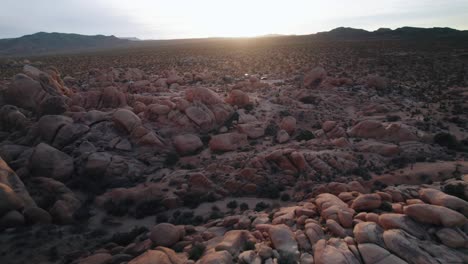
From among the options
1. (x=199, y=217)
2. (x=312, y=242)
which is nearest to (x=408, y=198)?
(x=312, y=242)

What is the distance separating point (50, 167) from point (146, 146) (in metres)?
6.15

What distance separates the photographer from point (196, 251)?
10.5 m

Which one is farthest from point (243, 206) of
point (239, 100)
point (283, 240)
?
point (239, 100)

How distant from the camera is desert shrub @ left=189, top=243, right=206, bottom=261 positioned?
10398mm

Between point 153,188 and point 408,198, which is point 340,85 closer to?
point 408,198

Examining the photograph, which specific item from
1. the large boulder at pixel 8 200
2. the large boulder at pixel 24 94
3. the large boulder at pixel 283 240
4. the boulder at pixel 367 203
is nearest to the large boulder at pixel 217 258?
the large boulder at pixel 283 240

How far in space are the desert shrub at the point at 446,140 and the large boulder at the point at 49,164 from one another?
80.9 ft

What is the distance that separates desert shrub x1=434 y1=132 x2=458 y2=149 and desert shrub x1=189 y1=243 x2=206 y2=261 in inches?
734

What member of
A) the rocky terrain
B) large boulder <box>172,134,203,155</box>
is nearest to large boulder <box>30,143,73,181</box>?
the rocky terrain

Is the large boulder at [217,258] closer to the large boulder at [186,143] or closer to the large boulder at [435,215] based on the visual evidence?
the large boulder at [435,215]

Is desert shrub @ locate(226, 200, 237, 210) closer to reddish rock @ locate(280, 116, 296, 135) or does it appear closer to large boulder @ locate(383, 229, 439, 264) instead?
large boulder @ locate(383, 229, 439, 264)

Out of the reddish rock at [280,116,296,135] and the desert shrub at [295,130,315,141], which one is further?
the reddish rock at [280,116,296,135]

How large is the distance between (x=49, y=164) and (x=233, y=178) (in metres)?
10.7

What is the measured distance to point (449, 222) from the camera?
32.5 ft
